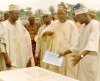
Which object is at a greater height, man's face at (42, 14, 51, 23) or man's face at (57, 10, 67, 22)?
man's face at (57, 10, 67, 22)

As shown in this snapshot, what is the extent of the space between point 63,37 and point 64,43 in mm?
101

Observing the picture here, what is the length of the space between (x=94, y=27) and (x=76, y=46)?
52 centimetres

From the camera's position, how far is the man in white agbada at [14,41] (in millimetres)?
4180

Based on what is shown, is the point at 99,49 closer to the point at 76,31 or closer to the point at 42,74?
the point at 76,31

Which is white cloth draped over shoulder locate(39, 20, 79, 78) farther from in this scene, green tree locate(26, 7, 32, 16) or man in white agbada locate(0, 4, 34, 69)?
green tree locate(26, 7, 32, 16)

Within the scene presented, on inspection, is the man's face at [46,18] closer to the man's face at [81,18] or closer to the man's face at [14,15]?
the man's face at [14,15]

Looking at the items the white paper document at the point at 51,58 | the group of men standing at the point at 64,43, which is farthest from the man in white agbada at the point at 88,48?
the white paper document at the point at 51,58

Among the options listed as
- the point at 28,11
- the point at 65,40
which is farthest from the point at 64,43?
the point at 28,11

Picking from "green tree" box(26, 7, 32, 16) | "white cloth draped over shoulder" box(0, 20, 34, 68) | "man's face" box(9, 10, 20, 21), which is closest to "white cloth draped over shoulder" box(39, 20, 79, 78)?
"white cloth draped over shoulder" box(0, 20, 34, 68)

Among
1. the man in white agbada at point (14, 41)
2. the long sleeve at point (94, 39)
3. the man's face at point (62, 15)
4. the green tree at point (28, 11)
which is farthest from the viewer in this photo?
the green tree at point (28, 11)

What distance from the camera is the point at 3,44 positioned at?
4.16 m

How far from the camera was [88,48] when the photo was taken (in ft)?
11.8

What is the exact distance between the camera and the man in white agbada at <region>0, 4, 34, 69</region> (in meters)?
4.18

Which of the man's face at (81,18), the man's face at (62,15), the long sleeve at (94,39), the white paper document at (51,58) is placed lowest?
the white paper document at (51,58)
